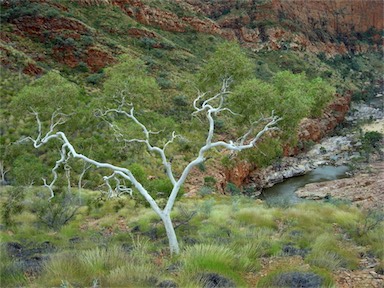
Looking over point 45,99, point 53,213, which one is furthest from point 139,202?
point 45,99

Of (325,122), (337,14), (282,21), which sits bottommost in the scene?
(325,122)

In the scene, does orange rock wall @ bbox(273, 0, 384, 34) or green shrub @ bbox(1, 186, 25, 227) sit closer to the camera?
green shrub @ bbox(1, 186, 25, 227)

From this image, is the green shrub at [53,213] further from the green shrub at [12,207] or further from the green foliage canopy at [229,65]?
the green foliage canopy at [229,65]

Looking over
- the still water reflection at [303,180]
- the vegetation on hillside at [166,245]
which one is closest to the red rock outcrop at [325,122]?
the still water reflection at [303,180]

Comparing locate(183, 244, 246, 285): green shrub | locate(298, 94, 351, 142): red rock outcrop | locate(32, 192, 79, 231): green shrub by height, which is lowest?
locate(298, 94, 351, 142): red rock outcrop

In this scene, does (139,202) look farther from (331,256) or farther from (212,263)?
(212,263)

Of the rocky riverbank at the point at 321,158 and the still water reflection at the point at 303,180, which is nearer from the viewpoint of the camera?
the still water reflection at the point at 303,180

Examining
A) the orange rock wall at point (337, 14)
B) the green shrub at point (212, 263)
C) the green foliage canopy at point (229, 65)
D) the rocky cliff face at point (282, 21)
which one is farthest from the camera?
the orange rock wall at point (337, 14)

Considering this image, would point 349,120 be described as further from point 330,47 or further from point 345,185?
point 330,47

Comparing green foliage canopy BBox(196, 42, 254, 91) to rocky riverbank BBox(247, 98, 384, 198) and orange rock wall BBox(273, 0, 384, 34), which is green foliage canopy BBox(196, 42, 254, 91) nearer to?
rocky riverbank BBox(247, 98, 384, 198)

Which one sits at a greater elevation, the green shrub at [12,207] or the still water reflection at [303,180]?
the green shrub at [12,207]

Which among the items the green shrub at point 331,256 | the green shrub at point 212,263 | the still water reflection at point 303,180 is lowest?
the still water reflection at point 303,180

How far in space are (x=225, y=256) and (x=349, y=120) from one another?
4704cm

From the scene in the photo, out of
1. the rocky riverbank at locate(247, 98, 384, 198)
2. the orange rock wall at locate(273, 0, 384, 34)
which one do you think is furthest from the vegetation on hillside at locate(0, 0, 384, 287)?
the orange rock wall at locate(273, 0, 384, 34)
